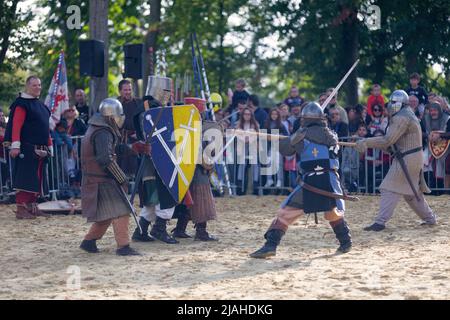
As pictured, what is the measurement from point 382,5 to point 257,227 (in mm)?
8303

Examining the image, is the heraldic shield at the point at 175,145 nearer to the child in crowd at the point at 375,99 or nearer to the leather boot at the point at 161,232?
the leather boot at the point at 161,232

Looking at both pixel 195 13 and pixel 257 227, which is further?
pixel 195 13

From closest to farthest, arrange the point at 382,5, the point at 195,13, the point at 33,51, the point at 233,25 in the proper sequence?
the point at 382,5 < the point at 33,51 < the point at 195,13 < the point at 233,25

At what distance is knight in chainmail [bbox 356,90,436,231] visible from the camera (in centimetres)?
991

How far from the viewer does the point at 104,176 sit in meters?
8.34

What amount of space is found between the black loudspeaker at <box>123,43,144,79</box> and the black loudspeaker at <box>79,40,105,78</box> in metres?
0.36

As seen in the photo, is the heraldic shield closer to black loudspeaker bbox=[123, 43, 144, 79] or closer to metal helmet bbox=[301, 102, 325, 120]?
metal helmet bbox=[301, 102, 325, 120]

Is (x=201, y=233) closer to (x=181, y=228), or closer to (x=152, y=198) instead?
(x=181, y=228)

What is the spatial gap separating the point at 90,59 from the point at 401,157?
501 cm

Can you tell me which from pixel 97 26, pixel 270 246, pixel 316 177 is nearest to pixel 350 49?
pixel 97 26

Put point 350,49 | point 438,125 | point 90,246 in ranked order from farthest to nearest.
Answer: point 350,49, point 438,125, point 90,246
